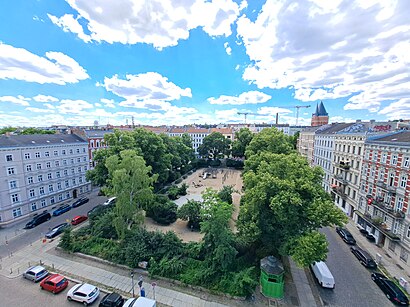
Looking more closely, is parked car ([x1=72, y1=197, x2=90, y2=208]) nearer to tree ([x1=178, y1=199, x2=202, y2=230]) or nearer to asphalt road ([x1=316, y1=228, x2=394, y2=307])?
tree ([x1=178, y1=199, x2=202, y2=230])

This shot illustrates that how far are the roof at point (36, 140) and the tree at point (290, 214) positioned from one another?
116 ft

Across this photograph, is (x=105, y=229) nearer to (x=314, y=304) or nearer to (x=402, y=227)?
(x=314, y=304)

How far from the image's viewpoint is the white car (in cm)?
1630

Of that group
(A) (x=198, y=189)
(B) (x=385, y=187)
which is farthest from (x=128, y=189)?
(B) (x=385, y=187)

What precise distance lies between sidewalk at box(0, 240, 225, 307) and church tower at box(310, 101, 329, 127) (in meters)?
95.1

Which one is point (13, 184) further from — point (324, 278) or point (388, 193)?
point (388, 193)

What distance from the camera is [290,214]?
1711 centimetres

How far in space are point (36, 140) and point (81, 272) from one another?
1075 inches

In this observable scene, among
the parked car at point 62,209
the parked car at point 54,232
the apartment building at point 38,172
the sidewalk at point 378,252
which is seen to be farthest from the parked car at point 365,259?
the apartment building at point 38,172

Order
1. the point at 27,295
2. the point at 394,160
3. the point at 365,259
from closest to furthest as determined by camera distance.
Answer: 1. the point at 27,295
2. the point at 365,259
3. the point at 394,160

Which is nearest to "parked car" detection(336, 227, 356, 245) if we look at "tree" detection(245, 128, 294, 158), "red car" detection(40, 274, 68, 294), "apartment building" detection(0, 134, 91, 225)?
"tree" detection(245, 128, 294, 158)

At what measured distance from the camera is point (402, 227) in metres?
22.5

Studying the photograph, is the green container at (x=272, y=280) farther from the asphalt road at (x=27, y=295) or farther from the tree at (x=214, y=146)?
the tree at (x=214, y=146)

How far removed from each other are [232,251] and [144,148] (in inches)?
1042
